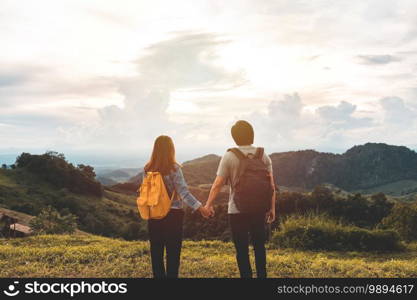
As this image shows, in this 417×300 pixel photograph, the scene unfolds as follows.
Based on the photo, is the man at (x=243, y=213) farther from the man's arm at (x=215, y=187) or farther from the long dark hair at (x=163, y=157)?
the long dark hair at (x=163, y=157)

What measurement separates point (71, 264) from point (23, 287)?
5.75 ft

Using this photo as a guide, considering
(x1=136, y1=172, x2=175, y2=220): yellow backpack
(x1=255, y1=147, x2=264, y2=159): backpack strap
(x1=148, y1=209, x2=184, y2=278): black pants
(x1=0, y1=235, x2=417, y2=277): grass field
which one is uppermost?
(x1=255, y1=147, x2=264, y2=159): backpack strap

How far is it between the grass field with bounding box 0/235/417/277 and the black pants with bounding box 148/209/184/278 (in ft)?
4.70

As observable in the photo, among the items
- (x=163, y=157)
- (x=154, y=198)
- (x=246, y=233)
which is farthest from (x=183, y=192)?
(x=246, y=233)

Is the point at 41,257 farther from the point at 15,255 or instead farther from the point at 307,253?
the point at 307,253

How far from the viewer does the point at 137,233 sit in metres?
75.8

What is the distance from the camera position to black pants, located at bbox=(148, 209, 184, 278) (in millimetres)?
6270

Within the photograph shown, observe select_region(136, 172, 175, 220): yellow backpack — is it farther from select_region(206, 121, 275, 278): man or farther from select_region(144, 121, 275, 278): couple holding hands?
select_region(206, 121, 275, 278): man

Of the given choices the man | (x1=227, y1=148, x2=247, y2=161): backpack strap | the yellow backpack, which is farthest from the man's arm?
the yellow backpack

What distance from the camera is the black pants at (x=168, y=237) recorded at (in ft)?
20.6

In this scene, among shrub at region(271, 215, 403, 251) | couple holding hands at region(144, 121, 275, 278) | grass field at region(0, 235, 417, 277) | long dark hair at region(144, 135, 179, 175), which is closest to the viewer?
couple holding hands at region(144, 121, 275, 278)

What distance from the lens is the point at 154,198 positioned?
6.18 meters

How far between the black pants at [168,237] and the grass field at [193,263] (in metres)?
1.43

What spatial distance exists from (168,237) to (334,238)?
20.4ft
